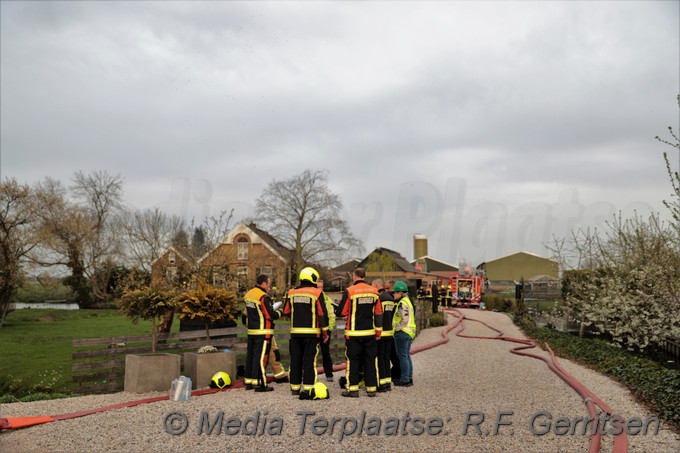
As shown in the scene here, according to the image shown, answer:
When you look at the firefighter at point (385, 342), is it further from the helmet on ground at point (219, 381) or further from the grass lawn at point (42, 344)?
the grass lawn at point (42, 344)

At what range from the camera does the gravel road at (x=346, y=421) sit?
22.6 feet

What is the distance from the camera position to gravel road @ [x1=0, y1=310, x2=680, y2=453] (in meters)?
6.89

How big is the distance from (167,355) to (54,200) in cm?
3187

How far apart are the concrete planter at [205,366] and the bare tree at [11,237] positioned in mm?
19763

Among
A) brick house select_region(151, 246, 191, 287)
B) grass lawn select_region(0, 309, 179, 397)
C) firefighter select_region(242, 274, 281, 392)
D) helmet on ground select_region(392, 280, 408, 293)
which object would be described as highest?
brick house select_region(151, 246, 191, 287)

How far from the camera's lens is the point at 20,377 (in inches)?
557

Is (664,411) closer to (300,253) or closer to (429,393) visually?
(429,393)

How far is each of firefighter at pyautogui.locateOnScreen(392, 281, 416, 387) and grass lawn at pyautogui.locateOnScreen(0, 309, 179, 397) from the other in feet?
23.0

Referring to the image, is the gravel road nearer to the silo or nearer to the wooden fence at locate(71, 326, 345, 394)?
the wooden fence at locate(71, 326, 345, 394)

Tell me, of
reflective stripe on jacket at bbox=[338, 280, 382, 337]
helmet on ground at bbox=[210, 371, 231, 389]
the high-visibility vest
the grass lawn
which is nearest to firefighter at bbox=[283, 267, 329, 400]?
reflective stripe on jacket at bbox=[338, 280, 382, 337]

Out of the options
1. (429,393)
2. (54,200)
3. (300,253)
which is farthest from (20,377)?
(300,253)

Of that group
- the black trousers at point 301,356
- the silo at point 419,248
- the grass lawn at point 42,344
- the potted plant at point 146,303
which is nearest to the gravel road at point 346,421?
the black trousers at point 301,356

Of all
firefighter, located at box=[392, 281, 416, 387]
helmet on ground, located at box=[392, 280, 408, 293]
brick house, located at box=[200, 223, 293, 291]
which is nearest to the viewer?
firefighter, located at box=[392, 281, 416, 387]

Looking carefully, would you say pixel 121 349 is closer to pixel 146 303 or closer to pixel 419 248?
pixel 146 303
